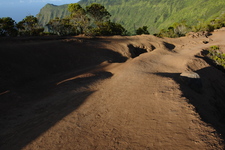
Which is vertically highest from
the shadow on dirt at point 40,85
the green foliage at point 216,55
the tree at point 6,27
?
the tree at point 6,27

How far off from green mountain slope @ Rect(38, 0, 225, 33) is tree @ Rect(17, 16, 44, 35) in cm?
9496

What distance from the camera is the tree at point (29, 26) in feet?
93.2

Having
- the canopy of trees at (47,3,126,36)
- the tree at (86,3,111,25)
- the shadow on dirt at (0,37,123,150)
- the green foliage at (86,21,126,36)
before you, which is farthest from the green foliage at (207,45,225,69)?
the tree at (86,3,111,25)

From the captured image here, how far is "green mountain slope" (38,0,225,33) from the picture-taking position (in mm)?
98562

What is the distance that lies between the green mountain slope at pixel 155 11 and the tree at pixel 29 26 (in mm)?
94963

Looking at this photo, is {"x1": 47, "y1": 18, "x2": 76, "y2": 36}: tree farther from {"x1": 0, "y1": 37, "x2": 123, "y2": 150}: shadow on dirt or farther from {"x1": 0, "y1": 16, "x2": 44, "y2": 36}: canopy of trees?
{"x1": 0, "y1": 37, "x2": 123, "y2": 150}: shadow on dirt

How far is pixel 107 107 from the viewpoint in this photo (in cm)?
634

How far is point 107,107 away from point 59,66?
918cm

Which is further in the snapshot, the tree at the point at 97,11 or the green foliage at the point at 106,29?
the tree at the point at 97,11

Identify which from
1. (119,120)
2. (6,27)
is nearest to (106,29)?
(6,27)

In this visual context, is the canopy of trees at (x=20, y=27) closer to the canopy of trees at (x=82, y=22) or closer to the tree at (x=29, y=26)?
the tree at (x=29, y=26)

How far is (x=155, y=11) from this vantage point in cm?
14812

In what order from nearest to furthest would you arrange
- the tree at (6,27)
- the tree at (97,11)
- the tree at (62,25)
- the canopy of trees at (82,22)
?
the tree at (6,27) < the canopy of trees at (82,22) < the tree at (62,25) < the tree at (97,11)

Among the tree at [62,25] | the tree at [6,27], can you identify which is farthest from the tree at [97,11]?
the tree at [6,27]
